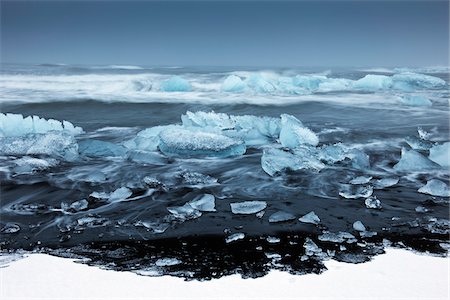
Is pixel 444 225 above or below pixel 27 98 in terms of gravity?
below

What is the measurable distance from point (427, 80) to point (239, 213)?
1487 cm

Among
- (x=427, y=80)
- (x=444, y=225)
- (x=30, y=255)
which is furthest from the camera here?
(x=427, y=80)

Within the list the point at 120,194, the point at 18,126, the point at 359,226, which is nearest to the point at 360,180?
the point at 359,226

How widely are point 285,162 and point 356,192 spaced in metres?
1.01

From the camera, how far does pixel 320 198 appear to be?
13.0 feet

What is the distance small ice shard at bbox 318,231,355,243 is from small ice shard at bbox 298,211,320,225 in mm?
237

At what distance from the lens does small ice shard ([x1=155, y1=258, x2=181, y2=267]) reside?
2590 mm

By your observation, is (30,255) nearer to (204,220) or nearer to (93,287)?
(93,287)

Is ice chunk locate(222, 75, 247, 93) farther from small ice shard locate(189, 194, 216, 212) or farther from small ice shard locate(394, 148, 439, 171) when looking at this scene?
small ice shard locate(189, 194, 216, 212)

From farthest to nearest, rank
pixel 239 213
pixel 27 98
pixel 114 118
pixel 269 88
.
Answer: pixel 269 88
pixel 27 98
pixel 114 118
pixel 239 213

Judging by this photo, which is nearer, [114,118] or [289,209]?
[289,209]

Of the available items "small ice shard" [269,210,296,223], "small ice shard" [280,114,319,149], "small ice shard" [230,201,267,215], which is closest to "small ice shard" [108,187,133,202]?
"small ice shard" [230,201,267,215]

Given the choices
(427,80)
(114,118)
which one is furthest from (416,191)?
(427,80)

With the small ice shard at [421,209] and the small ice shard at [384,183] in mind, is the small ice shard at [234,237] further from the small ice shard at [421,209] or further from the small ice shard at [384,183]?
the small ice shard at [384,183]
